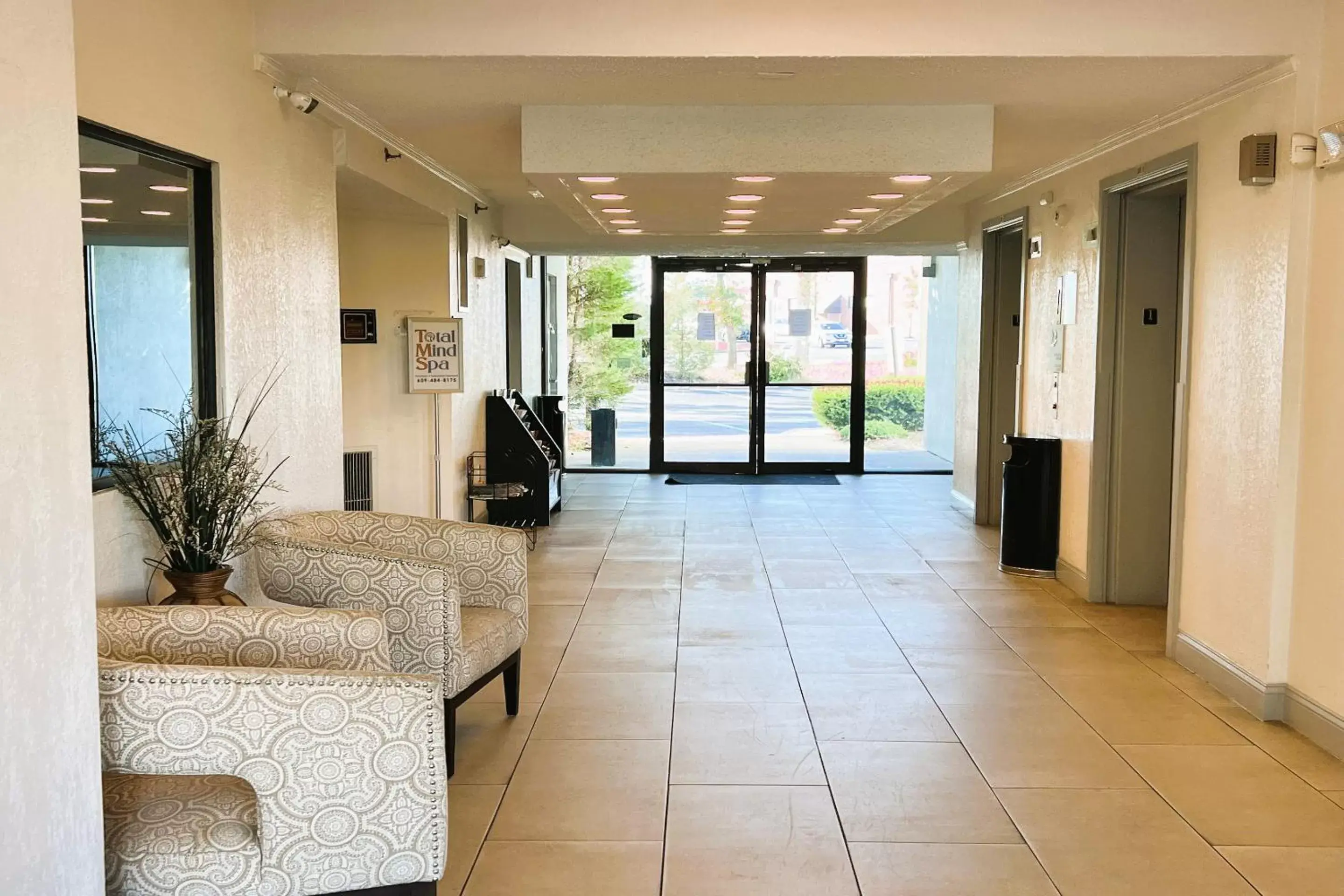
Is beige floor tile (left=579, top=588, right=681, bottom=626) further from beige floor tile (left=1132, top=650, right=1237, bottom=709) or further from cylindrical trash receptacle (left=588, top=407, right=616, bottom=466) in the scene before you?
cylindrical trash receptacle (left=588, top=407, right=616, bottom=466)

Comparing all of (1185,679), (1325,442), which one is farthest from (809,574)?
(1325,442)

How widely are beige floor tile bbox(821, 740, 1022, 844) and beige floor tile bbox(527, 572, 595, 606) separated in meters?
2.69

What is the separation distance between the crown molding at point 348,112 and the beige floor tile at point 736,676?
9.49 ft

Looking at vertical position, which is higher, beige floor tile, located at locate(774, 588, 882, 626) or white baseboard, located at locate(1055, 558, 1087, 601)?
white baseboard, located at locate(1055, 558, 1087, 601)

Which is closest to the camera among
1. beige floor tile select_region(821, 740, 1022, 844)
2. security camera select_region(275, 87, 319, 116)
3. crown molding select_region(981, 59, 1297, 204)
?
beige floor tile select_region(821, 740, 1022, 844)

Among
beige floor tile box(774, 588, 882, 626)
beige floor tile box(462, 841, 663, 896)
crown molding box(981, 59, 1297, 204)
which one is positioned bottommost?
beige floor tile box(462, 841, 663, 896)

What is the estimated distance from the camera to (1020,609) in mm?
6457

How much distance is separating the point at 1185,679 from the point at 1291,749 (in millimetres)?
882

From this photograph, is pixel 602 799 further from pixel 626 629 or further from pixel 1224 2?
pixel 1224 2

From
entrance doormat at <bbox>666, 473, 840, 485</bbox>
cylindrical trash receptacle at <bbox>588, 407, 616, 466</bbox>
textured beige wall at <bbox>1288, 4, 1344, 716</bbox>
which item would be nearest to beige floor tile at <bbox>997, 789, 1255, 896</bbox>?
textured beige wall at <bbox>1288, 4, 1344, 716</bbox>

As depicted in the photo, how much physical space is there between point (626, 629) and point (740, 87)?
106 inches

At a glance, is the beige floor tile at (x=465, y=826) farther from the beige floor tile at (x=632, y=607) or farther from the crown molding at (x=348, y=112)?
the crown molding at (x=348, y=112)

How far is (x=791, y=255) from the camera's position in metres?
12.2

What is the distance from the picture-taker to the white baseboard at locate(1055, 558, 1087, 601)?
6.78 m
